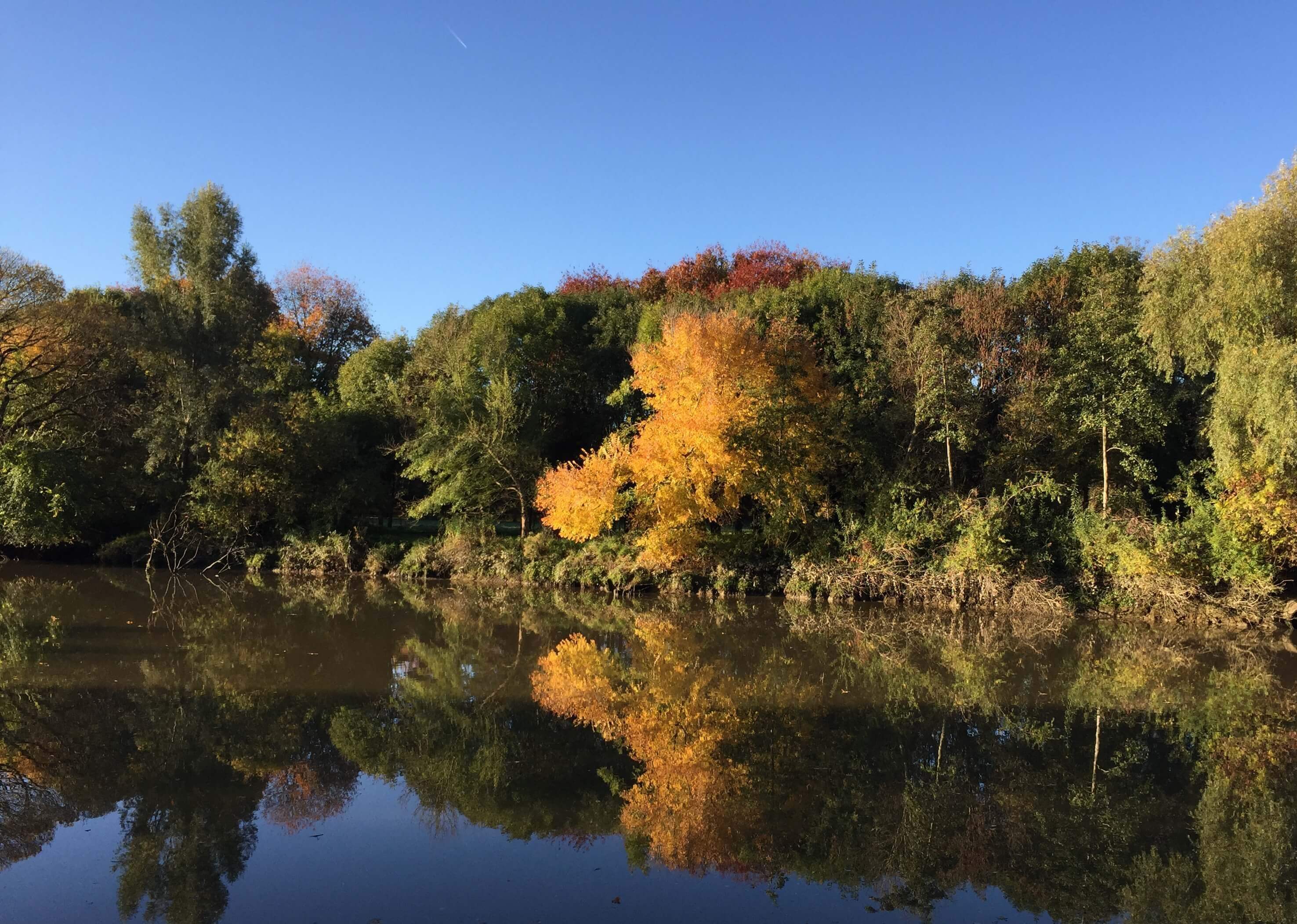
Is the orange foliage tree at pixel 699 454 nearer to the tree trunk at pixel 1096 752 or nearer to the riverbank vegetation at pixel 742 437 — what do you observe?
the riverbank vegetation at pixel 742 437

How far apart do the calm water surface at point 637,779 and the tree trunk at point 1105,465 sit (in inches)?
198

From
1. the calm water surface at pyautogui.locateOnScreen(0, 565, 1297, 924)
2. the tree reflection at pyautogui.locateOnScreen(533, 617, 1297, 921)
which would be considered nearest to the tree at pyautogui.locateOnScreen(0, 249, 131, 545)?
the calm water surface at pyautogui.locateOnScreen(0, 565, 1297, 924)

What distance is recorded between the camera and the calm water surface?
6238 mm

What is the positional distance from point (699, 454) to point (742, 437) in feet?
3.85

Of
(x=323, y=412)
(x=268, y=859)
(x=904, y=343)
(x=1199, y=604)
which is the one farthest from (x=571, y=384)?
(x=268, y=859)

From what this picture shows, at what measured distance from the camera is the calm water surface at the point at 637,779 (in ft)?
20.5

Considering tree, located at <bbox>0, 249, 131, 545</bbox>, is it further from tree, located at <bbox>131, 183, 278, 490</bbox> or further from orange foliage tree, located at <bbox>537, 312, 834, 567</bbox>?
orange foliage tree, located at <bbox>537, 312, 834, 567</bbox>

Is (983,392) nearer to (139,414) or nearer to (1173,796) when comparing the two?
(1173,796)

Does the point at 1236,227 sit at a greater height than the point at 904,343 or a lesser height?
greater

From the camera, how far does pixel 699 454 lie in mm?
20219

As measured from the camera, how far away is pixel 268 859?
6.70 meters

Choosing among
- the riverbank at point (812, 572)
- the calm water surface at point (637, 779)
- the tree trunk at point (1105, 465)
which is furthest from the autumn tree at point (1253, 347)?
the calm water surface at point (637, 779)

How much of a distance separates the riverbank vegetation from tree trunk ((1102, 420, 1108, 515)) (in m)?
0.10

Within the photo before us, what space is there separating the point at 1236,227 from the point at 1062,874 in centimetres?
1673
